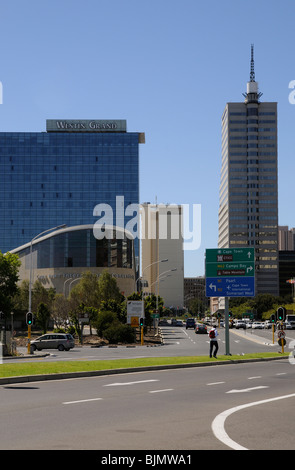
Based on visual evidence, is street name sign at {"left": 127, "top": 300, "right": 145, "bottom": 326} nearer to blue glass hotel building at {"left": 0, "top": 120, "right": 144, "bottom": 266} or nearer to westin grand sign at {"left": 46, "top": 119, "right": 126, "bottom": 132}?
blue glass hotel building at {"left": 0, "top": 120, "right": 144, "bottom": 266}

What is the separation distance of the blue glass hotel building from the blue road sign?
152020 millimetres

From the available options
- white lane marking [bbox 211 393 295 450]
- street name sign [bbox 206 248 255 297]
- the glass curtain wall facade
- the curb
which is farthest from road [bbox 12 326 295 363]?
the glass curtain wall facade

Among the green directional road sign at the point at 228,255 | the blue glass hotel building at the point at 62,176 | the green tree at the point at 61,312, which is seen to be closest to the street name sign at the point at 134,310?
the green tree at the point at 61,312

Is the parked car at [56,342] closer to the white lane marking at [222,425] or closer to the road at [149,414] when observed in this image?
the road at [149,414]

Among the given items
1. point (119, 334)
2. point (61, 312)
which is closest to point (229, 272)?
point (119, 334)

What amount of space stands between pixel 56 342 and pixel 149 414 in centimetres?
3714

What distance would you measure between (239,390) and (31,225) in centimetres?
17675

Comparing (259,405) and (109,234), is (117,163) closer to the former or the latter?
(109,234)

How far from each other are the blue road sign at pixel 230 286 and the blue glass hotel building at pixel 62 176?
15202 cm

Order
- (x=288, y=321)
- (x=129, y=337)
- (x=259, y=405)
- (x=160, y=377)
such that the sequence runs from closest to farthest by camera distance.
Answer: (x=259, y=405) → (x=160, y=377) → (x=129, y=337) → (x=288, y=321)

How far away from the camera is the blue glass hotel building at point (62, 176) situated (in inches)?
7515

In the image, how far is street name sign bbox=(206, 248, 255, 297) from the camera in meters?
38.3
